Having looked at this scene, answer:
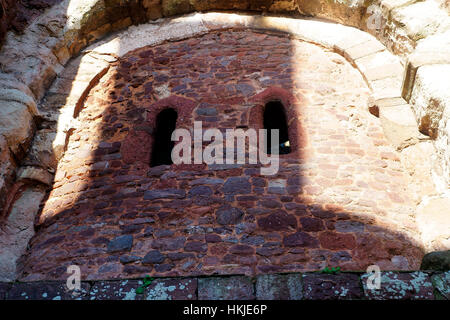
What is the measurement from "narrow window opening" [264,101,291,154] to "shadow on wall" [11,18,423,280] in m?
0.08

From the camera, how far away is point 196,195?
3607 mm

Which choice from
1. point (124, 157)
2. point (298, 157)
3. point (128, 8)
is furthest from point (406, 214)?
point (128, 8)

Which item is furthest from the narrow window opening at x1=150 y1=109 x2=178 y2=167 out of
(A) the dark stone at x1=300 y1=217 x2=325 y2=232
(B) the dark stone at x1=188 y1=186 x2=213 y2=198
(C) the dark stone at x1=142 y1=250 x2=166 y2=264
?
(A) the dark stone at x1=300 y1=217 x2=325 y2=232

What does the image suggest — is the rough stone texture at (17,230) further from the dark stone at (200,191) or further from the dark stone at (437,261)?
the dark stone at (437,261)

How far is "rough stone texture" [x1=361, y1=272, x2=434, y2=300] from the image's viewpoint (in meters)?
2.40

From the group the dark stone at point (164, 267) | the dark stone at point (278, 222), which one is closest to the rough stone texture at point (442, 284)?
the dark stone at point (278, 222)

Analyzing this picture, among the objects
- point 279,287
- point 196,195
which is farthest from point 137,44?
point 279,287

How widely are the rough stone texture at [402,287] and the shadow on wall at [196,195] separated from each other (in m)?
0.54

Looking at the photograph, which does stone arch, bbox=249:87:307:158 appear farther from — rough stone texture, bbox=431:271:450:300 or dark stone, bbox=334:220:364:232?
rough stone texture, bbox=431:271:450:300

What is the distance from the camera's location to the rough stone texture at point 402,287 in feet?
7.86

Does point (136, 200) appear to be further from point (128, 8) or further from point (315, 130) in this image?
point (128, 8)

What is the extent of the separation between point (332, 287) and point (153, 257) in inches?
52.0

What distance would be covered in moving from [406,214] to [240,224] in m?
1.29

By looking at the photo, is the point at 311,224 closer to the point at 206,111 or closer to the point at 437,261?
the point at 437,261
